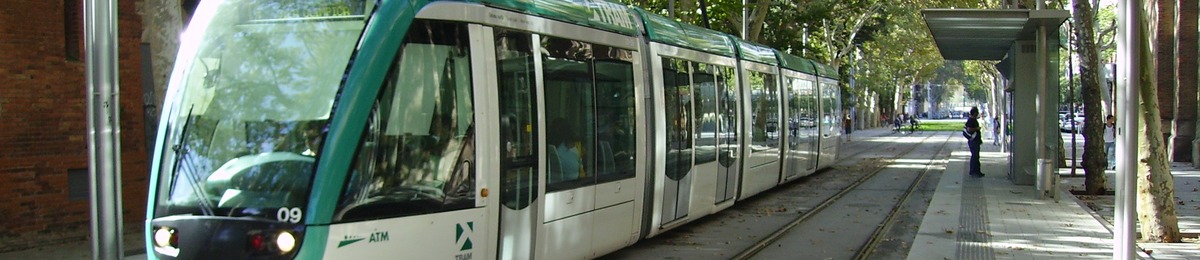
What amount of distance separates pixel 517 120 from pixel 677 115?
12.9 feet

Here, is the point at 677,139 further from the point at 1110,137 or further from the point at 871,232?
the point at 1110,137

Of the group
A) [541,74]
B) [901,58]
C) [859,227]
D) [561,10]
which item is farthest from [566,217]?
[901,58]

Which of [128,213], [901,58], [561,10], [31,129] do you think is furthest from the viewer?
[901,58]

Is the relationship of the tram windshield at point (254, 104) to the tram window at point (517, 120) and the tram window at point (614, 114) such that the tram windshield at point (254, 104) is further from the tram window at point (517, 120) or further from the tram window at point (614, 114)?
the tram window at point (614, 114)

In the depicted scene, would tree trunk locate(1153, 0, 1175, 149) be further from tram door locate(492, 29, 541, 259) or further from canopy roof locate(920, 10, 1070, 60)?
tram door locate(492, 29, 541, 259)

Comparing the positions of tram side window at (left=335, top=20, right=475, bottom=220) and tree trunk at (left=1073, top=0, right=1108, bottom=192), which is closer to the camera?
tram side window at (left=335, top=20, right=475, bottom=220)

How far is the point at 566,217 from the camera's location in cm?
816

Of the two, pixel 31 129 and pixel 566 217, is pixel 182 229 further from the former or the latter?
pixel 31 129

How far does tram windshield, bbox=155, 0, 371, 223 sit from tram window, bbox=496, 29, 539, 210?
1.26 m

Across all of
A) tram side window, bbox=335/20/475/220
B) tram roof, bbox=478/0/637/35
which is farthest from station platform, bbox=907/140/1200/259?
tram side window, bbox=335/20/475/220

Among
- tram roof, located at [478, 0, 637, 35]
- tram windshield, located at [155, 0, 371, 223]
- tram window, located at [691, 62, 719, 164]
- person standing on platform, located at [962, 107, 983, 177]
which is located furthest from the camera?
person standing on platform, located at [962, 107, 983, 177]

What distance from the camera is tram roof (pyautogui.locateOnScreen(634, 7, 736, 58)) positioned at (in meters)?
10.7

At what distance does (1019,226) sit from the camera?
12.8 meters

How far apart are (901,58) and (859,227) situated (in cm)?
4692
